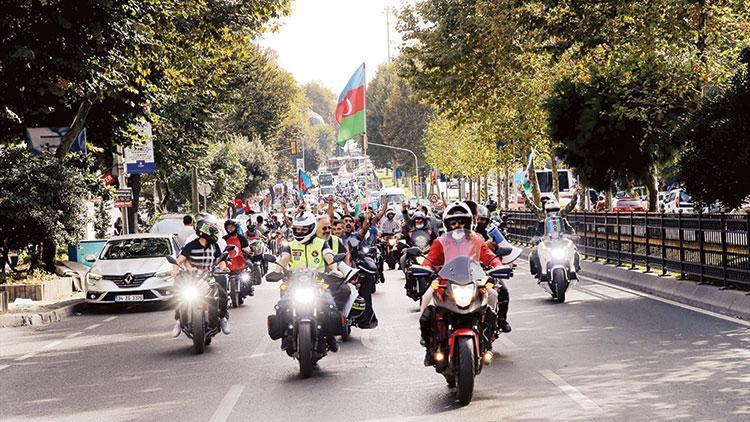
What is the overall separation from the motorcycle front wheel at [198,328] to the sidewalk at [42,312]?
274 inches

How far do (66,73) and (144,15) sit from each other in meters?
1.83

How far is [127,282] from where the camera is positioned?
68.0 feet

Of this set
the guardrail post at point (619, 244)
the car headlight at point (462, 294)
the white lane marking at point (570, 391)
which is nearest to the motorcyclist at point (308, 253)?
the white lane marking at point (570, 391)

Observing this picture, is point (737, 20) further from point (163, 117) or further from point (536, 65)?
point (163, 117)

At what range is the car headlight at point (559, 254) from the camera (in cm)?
1833

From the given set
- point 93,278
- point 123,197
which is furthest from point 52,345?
point 123,197

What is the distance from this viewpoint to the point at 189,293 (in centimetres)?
1342

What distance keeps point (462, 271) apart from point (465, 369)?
0.83 m

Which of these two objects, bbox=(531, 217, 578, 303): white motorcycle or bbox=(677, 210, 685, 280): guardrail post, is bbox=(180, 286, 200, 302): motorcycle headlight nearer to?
bbox=(531, 217, 578, 303): white motorcycle

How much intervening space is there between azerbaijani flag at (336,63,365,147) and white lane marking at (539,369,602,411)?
4030 centimetres

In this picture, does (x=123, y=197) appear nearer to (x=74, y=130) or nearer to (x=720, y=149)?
(x=74, y=130)

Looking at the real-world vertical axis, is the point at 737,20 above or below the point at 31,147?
above

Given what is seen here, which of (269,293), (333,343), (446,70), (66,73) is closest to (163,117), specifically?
(446,70)

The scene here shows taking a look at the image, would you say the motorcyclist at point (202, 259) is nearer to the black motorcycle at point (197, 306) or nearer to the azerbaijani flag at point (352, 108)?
the black motorcycle at point (197, 306)
